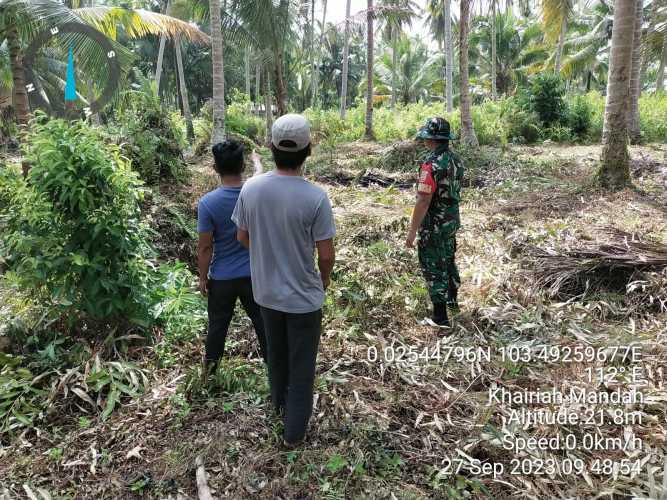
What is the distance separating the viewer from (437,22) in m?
29.6

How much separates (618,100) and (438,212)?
18.5ft

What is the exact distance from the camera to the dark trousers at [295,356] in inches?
100

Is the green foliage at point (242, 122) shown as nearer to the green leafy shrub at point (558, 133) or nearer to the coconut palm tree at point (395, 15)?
the coconut palm tree at point (395, 15)

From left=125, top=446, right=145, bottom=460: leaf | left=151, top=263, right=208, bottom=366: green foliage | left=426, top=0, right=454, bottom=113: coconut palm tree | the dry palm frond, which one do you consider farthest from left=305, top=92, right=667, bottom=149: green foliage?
left=125, top=446, right=145, bottom=460: leaf

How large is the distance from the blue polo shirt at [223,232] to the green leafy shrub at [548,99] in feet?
46.9

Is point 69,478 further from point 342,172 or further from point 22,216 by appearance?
point 342,172

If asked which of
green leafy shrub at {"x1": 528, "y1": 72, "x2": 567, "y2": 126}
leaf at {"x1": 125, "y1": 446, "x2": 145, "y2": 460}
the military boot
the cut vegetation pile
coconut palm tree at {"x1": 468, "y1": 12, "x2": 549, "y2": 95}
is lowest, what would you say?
leaf at {"x1": 125, "y1": 446, "x2": 145, "y2": 460}

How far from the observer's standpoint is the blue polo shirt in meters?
2.92

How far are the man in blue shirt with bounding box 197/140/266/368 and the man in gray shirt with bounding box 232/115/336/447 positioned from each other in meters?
0.34

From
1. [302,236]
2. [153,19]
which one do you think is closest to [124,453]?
[302,236]

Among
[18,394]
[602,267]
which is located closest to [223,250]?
[18,394]

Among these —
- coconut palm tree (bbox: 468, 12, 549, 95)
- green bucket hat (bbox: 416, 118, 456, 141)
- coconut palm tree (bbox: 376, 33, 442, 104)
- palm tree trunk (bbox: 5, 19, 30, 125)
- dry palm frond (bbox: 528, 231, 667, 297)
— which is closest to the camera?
green bucket hat (bbox: 416, 118, 456, 141)

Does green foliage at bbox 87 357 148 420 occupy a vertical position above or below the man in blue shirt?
below
